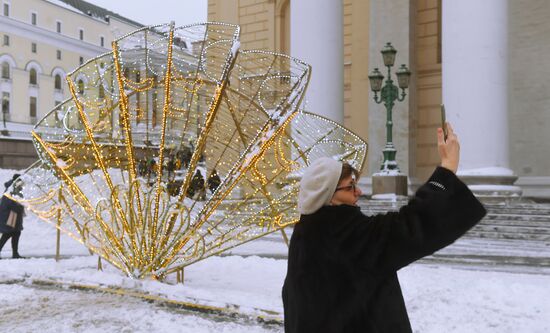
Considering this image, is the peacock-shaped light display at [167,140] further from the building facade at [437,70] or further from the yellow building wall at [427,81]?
the yellow building wall at [427,81]

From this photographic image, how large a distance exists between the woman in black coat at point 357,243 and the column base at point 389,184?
11.9 meters

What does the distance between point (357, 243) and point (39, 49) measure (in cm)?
6020

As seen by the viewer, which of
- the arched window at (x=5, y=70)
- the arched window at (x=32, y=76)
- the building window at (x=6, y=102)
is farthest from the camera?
the arched window at (x=32, y=76)

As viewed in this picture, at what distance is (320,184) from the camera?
2.08 m

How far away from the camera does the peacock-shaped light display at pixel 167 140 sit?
19.8 feet

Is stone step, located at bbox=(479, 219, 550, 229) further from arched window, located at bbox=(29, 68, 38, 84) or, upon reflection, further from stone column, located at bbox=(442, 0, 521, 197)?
arched window, located at bbox=(29, 68, 38, 84)

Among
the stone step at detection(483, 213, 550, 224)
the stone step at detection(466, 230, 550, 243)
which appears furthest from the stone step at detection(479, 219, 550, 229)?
the stone step at detection(466, 230, 550, 243)

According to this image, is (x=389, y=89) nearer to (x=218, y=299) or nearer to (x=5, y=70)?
(x=218, y=299)

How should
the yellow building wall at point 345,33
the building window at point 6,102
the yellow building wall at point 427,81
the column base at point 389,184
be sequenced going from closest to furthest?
the column base at point 389,184
the yellow building wall at point 427,81
the yellow building wall at point 345,33
the building window at point 6,102

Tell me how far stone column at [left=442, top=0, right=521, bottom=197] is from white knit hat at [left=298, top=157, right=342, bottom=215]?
9482 millimetres

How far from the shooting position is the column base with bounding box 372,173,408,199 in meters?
14.0

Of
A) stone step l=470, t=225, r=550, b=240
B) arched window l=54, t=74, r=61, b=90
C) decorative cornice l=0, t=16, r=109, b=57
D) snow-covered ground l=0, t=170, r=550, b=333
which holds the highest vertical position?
decorative cornice l=0, t=16, r=109, b=57

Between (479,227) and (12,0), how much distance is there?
53.7m

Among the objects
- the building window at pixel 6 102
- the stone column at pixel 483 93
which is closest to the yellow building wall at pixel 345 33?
the stone column at pixel 483 93
